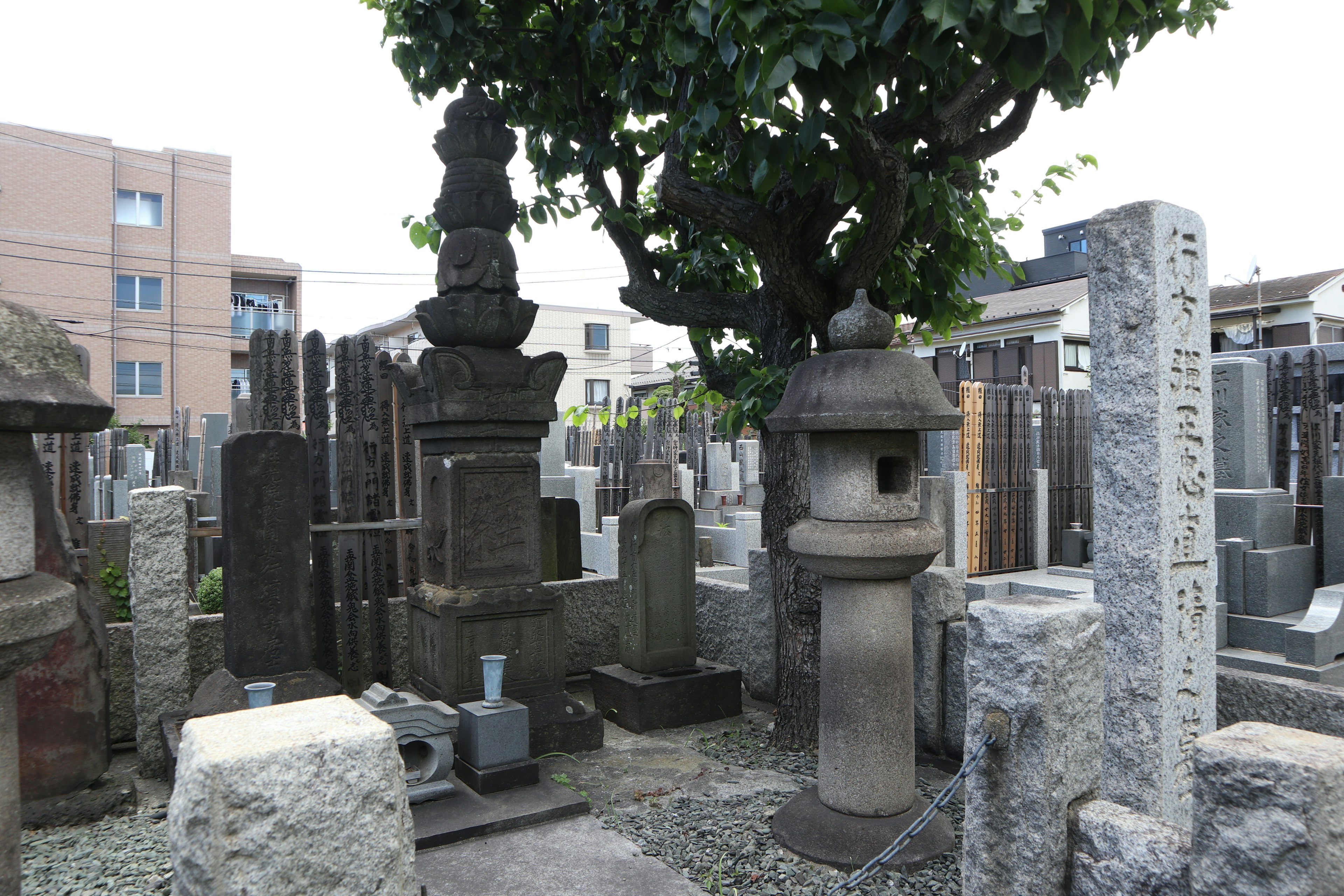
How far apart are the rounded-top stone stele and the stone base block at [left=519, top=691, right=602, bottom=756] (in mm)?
3579

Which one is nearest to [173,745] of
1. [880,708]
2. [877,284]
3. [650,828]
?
[650,828]

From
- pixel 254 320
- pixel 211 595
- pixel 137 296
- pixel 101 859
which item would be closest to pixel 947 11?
pixel 101 859

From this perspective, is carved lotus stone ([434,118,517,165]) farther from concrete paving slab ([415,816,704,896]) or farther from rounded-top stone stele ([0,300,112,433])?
concrete paving slab ([415,816,704,896])

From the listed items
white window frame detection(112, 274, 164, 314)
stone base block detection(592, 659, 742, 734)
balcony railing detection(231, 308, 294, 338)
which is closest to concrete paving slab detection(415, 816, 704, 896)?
stone base block detection(592, 659, 742, 734)

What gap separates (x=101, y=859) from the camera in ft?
13.1

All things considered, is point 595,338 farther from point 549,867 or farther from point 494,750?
point 549,867

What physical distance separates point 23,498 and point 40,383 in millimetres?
369

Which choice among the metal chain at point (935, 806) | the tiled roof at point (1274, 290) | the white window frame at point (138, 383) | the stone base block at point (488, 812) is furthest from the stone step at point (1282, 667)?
the white window frame at point (138, 383)

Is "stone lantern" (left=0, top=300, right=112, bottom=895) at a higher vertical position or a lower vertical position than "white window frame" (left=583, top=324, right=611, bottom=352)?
lower

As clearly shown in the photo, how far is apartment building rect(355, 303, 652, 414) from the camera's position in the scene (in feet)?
120

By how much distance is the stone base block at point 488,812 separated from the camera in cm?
423

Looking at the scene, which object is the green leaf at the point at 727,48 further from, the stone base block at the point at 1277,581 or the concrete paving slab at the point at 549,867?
the stone base block at the point at 1277,581

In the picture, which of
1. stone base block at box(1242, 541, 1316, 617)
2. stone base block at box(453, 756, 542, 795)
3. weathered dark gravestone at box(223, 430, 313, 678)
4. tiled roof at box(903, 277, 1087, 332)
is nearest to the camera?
stone base block at box(453, 756, 542, 795)

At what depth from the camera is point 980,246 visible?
5.71m
